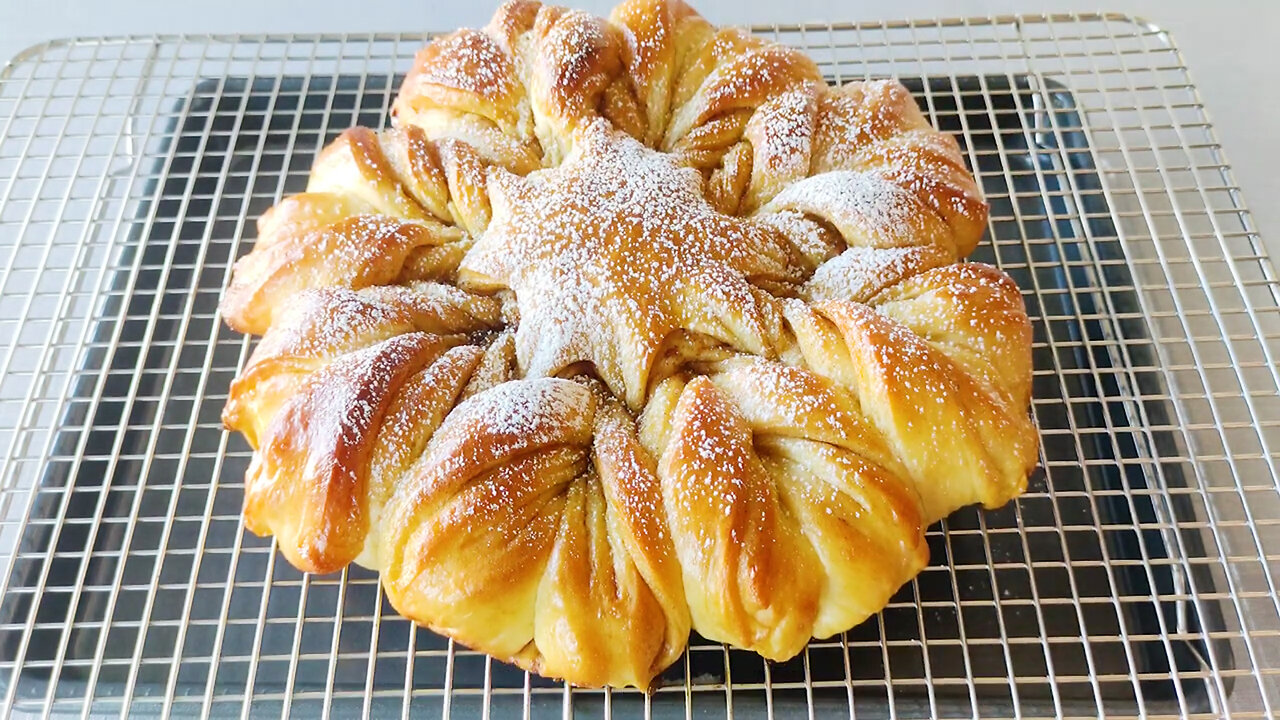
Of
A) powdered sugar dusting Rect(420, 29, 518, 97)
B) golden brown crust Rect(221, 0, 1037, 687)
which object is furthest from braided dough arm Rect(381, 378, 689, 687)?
powdered sugar dusting Rect(420, 29, 518, 97)

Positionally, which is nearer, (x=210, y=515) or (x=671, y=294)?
(x=671, y=294)

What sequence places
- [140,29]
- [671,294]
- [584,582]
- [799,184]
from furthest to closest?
[140,29] < [799,184] < [671,294] < [584,582]

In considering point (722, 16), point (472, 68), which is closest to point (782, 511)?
point (472, 68)

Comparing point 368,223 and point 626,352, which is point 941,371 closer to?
point 626,352

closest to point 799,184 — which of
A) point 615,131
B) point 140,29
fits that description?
point 615,131

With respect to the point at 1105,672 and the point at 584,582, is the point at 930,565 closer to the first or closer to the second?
the point at 1105,672

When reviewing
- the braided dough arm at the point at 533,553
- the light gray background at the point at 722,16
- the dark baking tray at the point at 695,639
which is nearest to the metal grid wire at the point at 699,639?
the dark baking tray at the point at 695,639

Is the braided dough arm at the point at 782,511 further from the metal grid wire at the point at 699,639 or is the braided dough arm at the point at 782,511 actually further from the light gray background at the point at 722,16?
the light gray background at the point at 722,16

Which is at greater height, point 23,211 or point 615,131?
point 615,131

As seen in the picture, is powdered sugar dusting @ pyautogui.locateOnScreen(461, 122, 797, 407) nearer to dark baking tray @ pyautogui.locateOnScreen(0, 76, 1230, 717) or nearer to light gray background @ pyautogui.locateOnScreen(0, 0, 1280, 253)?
dark baking tray @ pyautogui.locateOnScreen(0, 76, 1230, 717)
